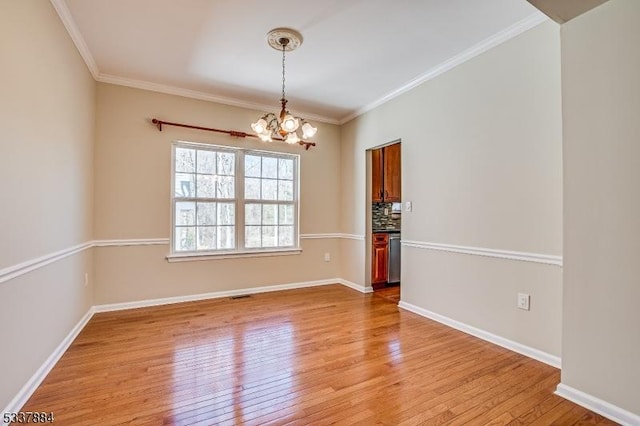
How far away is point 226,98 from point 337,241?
8.87 feet

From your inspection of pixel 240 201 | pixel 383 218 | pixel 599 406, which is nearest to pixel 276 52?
pixel 240 201

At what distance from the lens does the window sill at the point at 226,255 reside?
Result: 3932 mm

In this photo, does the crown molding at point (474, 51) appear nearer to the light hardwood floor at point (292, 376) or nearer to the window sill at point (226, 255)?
the window sill at point (226, 255)

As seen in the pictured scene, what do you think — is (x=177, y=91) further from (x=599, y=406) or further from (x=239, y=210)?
(x=599, y=406)

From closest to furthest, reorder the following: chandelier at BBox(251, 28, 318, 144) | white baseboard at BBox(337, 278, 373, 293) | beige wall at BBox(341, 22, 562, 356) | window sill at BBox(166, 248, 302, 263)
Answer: beige wall at BBox(341, 22, 562, 356), chandelier at BBox(251, 28, 318, 144), window sill at BBox(166, 248, 302, 263), white baseboard at BBox(337, 278, 373, 293)

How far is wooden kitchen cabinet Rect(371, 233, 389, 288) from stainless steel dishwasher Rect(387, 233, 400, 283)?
7 cm

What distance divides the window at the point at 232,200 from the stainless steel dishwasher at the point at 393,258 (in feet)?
4.89

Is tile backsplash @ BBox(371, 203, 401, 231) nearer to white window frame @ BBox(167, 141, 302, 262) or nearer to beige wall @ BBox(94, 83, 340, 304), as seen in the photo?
white window frame @ BBox(167, 141, 302, 262)

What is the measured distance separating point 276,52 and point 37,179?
7.20 ft

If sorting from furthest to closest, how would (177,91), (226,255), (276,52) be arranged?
(226,255) < (177,91) < (276,52)

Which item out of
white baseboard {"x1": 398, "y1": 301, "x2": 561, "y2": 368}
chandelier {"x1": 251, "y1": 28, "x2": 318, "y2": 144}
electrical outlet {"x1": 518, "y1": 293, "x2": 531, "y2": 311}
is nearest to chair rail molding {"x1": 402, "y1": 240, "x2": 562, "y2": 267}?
electrical outlet {"x1": 518, "y1": 293, "x2": 531, "y2": 311}

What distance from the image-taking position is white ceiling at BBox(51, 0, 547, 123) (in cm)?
236

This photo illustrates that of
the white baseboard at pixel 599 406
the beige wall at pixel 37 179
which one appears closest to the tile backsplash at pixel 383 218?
the white baseboard at pixel 599 406

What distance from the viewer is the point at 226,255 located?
422 centimetres
